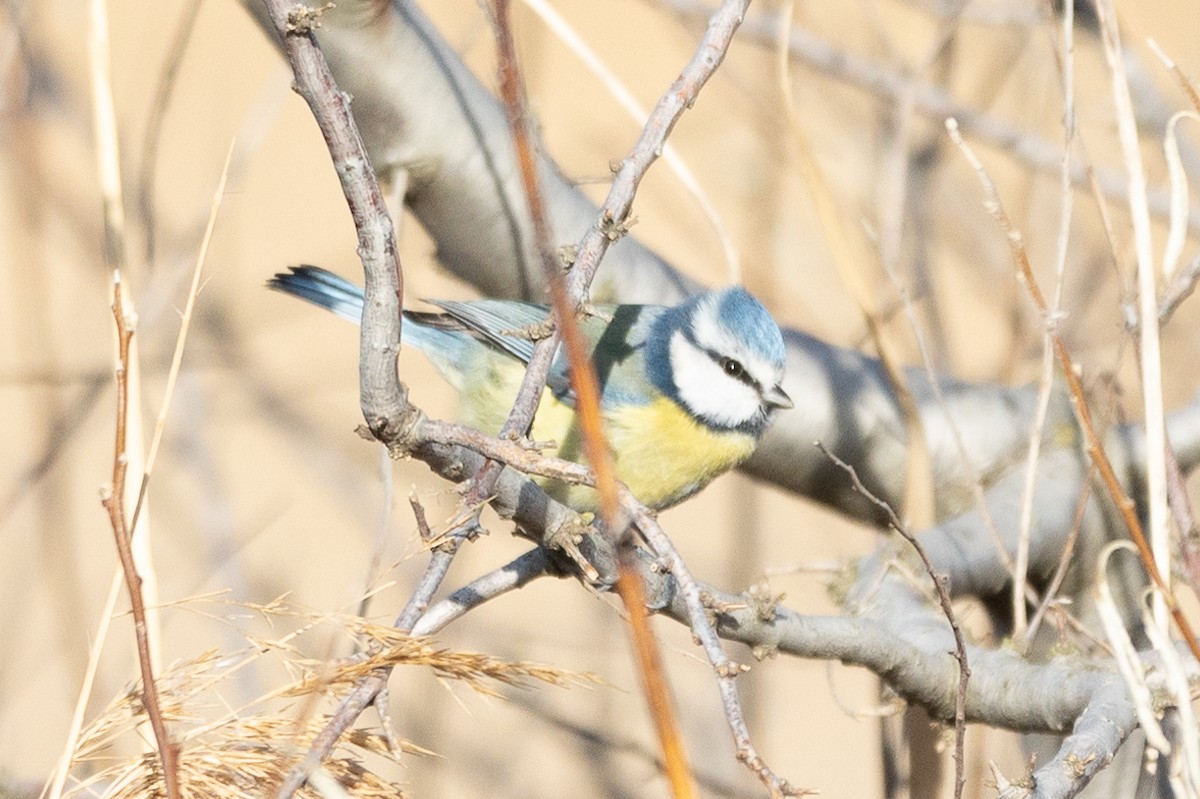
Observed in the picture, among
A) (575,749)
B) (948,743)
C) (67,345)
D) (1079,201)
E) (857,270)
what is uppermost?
(1079,201)

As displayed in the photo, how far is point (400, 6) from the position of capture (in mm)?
1594

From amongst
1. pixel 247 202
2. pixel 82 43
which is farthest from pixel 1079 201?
pixel 82 43

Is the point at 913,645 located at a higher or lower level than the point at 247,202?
A: lower

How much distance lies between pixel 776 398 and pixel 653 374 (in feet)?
0.78

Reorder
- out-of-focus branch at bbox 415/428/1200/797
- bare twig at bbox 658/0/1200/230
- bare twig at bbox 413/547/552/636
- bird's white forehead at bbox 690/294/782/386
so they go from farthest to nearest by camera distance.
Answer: bare twig at bbox 658/0/1200/230, bird's white forehead at bbox 690/294/782/386, bare twig at bbox 413/547/552/636, out-of-focus branch at bbox 415/428/1200/797

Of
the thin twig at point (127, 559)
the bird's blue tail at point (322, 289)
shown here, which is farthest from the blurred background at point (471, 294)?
the thin twig at point (127, 559)

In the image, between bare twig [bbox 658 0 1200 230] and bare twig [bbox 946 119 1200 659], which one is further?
bare twig [bbox 658 0 1200 230]

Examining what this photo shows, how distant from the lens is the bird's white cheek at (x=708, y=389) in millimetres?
1974

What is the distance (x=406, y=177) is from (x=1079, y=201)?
212cm

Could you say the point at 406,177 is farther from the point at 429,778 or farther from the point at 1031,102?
the point at 1031,102

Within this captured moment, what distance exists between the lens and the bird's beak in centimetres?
194

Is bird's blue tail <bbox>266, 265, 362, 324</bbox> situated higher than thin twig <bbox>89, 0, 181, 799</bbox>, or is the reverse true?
bird's blue tail <bbox>266, 265, 362, 324</bbox>

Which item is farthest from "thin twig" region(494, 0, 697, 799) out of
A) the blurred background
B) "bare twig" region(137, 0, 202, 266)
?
the blurred background

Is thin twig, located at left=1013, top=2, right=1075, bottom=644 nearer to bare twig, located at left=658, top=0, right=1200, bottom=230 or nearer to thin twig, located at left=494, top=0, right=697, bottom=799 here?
thin twig, located at left=494, top=0, right=697, bottom=799
